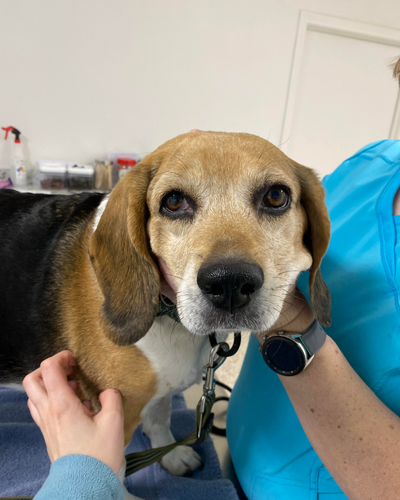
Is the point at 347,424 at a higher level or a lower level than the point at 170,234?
lower

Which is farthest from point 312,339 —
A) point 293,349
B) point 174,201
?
point 174,201

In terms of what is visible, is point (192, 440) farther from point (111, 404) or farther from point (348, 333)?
point (348, 333)

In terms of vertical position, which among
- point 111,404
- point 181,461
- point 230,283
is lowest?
point 181,461

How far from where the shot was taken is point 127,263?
0.93 metres

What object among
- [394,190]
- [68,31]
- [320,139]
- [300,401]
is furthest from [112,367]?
[320,139]

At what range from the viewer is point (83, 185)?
323 cm

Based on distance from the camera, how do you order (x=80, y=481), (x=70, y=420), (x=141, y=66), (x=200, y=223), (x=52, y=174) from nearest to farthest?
(x=80, y=481)
(x=70, y=420)
(x=200, y=223)
(x=52, y=174)
(x=141, y=66)

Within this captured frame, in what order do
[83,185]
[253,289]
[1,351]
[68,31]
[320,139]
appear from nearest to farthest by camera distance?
1. [253,289]
2. [1,351]
3. [68,31]
4. [83,185]
5. [320,139]

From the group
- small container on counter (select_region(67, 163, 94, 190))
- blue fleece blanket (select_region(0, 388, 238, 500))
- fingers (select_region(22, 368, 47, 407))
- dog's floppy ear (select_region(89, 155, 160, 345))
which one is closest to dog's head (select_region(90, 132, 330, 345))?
dog's floppy ear (select_region(89, 155, 160, 345))

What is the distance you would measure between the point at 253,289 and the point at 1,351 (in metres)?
0.89

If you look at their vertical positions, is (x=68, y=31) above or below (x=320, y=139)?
above

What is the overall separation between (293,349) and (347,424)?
0.75ft

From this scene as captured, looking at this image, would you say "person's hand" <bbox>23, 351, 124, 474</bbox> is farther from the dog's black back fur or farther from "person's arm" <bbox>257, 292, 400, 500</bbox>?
"person's arm" <bbox>257, 292, 400, 500</bbox>

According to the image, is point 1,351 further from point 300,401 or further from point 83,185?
point 83,185
